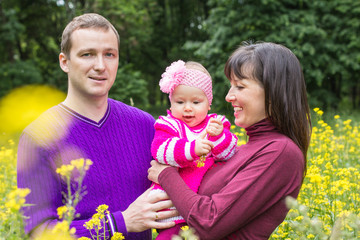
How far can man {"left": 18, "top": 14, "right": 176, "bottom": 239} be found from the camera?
2.25m

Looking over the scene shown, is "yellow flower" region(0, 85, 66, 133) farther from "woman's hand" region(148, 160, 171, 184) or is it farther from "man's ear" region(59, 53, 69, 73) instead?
"woman's hand" region(148, 160, 171, 184)

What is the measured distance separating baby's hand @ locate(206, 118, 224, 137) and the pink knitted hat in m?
0.29

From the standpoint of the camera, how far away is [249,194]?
6.59ft

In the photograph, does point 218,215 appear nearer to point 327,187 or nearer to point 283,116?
point 283,116

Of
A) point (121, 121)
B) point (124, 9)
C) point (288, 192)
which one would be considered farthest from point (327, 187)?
point (124, 9)

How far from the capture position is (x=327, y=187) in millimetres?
3250

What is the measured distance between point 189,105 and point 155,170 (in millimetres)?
494

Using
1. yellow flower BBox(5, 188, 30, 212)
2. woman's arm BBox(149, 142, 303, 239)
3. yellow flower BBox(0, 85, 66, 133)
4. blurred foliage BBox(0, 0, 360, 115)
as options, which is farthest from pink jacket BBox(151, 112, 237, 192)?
yellow flower BBox(0, 85, 66, 133)

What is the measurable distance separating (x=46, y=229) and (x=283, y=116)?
1497 mm

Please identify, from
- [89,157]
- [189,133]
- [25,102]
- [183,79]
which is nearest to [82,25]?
[183,79]

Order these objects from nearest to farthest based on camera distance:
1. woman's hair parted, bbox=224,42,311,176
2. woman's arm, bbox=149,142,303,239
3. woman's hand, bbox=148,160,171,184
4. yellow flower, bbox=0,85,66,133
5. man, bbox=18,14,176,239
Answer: woman's arm, bbox=149,142,303,239 → woman's hair parted, bbox=224,42,311,176 → man, bbox=18,14,176,239 → woman's hand, bbox=148,160,171,184 → yellow flower, bbox=0,85,66,133

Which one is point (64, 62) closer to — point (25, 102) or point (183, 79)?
point (183, 79)

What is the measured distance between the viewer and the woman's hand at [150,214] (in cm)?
235

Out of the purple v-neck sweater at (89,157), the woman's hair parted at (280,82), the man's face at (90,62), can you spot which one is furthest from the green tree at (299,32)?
the woman's hair parted at (280,82)
